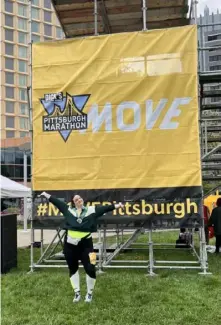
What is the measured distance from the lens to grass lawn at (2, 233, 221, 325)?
6395mm

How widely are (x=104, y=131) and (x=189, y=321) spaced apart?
4488 millimetres

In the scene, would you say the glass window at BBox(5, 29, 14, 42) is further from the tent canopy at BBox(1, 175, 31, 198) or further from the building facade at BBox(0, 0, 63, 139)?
the tent canopy at BBox(1, 175, 31, 198)

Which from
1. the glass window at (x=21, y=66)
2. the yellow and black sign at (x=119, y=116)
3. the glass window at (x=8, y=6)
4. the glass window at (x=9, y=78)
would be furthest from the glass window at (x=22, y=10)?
the yellow and black sign at (x=119, y=116)

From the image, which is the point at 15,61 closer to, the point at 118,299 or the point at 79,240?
the point at 79,240

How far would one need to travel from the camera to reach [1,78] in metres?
82.9

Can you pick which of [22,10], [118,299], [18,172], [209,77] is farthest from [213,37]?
[22,10]

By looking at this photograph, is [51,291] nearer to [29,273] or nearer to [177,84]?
[29,273]

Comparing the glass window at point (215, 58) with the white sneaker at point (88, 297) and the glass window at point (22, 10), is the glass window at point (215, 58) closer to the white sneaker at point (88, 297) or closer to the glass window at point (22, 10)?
the white sneaker at point (88, 297)

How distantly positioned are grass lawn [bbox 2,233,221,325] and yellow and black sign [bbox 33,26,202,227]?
1607 millimetres

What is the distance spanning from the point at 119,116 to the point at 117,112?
3.6 inches

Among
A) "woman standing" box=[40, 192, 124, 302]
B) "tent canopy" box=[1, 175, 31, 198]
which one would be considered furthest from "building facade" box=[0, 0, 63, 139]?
"woman standing" box=[40, 192, 124, 302]

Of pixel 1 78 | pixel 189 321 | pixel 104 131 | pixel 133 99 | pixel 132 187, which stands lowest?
pixel 189 321

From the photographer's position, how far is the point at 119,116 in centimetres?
959

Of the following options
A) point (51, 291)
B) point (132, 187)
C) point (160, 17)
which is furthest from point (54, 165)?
point (160, 17)
